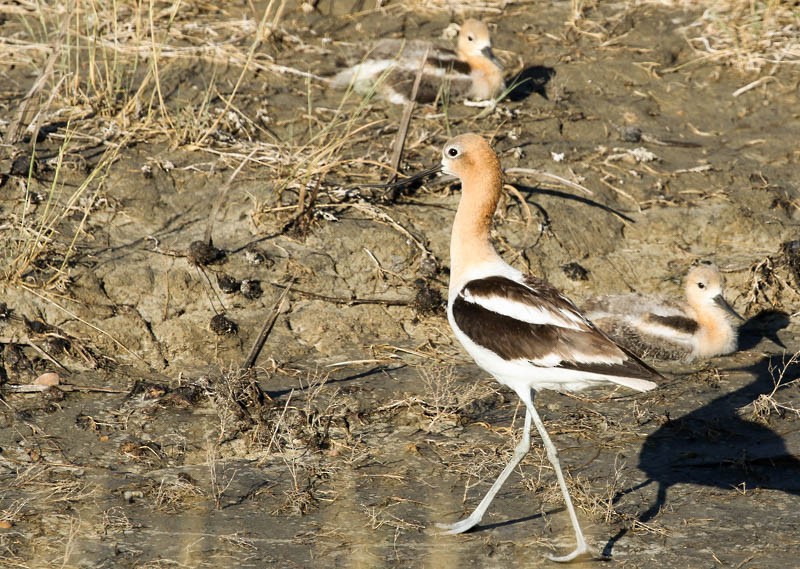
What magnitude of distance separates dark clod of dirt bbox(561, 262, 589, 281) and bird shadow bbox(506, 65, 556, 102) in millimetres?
1855

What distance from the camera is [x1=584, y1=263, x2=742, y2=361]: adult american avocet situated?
6.43 meters

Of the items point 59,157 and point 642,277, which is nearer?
point 59,157

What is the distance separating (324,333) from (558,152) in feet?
7.77

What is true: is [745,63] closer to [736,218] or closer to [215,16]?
[736,218]

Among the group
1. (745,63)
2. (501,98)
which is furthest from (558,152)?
(745,63)

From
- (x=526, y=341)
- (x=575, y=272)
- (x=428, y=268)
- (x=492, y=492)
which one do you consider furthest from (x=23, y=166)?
(x=492, y=492)

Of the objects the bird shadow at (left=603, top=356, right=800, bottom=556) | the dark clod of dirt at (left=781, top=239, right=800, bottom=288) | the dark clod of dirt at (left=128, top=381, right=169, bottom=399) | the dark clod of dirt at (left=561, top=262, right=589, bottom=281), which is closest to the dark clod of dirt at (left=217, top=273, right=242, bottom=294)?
the dark clod of dirt at (left=128, top=381, right=169, bottom=399)

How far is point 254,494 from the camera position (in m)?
4.87

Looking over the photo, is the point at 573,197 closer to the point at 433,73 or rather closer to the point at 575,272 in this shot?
the point at 575,272

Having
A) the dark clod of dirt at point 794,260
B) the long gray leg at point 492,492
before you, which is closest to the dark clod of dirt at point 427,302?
the long gray leg at point 492,492

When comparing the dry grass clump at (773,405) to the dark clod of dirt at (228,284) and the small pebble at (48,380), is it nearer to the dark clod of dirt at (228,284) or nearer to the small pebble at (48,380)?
the dark clod of dirt at (228,284)

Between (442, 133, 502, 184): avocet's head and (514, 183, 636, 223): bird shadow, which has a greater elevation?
(442, 133, 502, 184): avocet's head

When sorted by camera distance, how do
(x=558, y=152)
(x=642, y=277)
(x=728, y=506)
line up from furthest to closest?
1. (x=558, y=152)
2. (x=642, y=277)
3. (x=728, y=506)

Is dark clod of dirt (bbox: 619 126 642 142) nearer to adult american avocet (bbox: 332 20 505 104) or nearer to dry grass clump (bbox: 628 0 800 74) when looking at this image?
adult american avocet (bbox: 332 20 505 104)
